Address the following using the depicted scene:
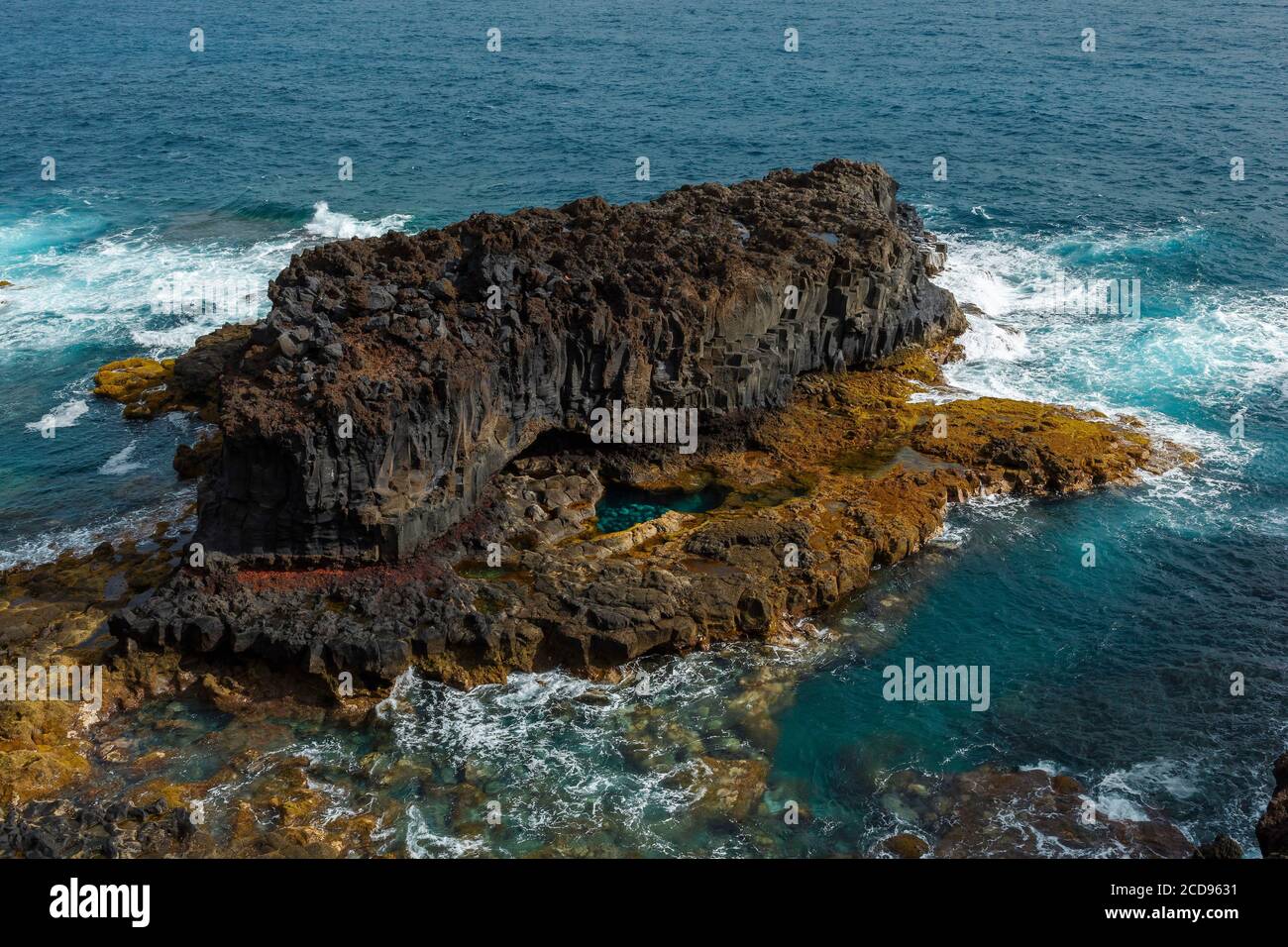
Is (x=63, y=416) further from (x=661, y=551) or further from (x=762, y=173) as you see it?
(x=762, y=173)

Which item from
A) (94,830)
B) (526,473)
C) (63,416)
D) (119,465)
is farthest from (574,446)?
(63,416)

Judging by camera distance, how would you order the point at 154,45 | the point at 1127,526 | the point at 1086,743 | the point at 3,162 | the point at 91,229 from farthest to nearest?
the point at 154,45, the point at 3,162, the point at 91,229, the point at 1127,526, the point at 1086,743

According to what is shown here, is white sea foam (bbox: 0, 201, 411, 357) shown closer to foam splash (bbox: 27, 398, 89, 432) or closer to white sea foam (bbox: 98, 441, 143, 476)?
foam splash (bbox: 27, 398, 89, 432)

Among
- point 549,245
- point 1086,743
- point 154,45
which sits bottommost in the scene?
point 1086,743

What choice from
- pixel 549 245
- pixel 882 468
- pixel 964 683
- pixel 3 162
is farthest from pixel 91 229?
pixel 964 683

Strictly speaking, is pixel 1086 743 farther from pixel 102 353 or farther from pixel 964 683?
pixel 102 353

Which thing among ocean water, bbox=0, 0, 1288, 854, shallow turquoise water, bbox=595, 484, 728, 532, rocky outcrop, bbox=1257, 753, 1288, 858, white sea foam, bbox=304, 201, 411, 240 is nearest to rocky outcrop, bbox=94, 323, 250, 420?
ocean water, bbox=0, 0, 1288, 854

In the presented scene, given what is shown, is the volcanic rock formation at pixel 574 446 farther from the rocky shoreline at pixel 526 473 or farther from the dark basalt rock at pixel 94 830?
the dark basalt rock at pixel 94 830
